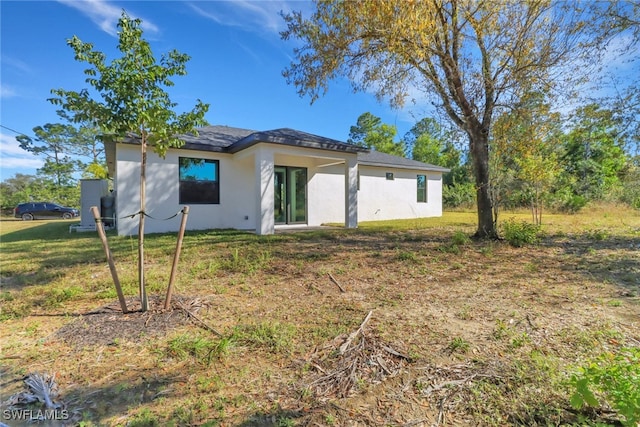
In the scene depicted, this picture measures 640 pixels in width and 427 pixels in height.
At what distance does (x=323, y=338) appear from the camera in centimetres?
278

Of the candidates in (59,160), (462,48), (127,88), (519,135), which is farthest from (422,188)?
(59,160)

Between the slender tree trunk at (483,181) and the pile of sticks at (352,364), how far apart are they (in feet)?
20.0

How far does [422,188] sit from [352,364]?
15.3 metres

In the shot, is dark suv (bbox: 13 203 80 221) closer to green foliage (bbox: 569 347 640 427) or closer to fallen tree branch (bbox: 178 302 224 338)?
fallen tree branch (bbox: 178 302 224 338)

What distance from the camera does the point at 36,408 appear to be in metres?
1.91

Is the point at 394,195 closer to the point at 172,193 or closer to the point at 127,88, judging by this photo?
the point at 172,193

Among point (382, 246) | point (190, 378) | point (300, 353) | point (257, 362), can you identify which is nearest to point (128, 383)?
point (190, 378)

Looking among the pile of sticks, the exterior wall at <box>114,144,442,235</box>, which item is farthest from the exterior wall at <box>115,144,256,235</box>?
the pile of sticks

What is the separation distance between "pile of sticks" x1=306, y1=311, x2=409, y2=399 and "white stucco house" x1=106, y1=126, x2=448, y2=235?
21.0 feet

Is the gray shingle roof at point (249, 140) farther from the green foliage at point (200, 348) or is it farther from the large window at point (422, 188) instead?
the large window at point (422, 188)

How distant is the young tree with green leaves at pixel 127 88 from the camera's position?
2.91m

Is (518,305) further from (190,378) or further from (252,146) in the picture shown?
(252,146)

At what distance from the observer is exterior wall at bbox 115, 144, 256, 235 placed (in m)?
8.68

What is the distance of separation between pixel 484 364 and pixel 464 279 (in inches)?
93.9
